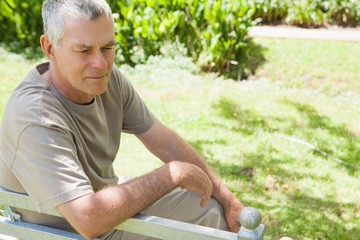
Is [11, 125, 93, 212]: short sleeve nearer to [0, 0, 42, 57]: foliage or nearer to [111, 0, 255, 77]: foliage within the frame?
[111, 0, 255, 77]: foliage

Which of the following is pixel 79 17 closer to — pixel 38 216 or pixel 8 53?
pixel 38 216

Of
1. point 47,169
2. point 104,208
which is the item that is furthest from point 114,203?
point 47,169

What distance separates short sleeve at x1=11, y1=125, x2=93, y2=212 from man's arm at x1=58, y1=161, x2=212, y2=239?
0.13 ft

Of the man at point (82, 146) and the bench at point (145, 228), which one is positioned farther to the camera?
the man at point (82, 146)

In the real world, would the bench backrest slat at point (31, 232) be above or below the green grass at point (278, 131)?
above

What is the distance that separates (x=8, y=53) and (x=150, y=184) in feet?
17.9

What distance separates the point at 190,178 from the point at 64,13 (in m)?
0.78

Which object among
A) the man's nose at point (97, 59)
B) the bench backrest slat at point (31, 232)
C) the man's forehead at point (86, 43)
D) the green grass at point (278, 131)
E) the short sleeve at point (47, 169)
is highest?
the man's forehead at point (86, 43)

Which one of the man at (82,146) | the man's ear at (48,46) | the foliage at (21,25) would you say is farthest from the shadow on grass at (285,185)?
the foliage at (21,25)

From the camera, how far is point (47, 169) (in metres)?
1.87

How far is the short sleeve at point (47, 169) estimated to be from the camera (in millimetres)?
1856

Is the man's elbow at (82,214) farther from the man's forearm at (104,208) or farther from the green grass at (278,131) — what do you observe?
the green grass at (278,131)

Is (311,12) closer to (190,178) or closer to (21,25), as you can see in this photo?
(21,25)

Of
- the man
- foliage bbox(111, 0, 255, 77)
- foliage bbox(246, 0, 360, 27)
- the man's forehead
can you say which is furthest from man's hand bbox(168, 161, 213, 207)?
foliage bbox(246, 0, 360, 27)
